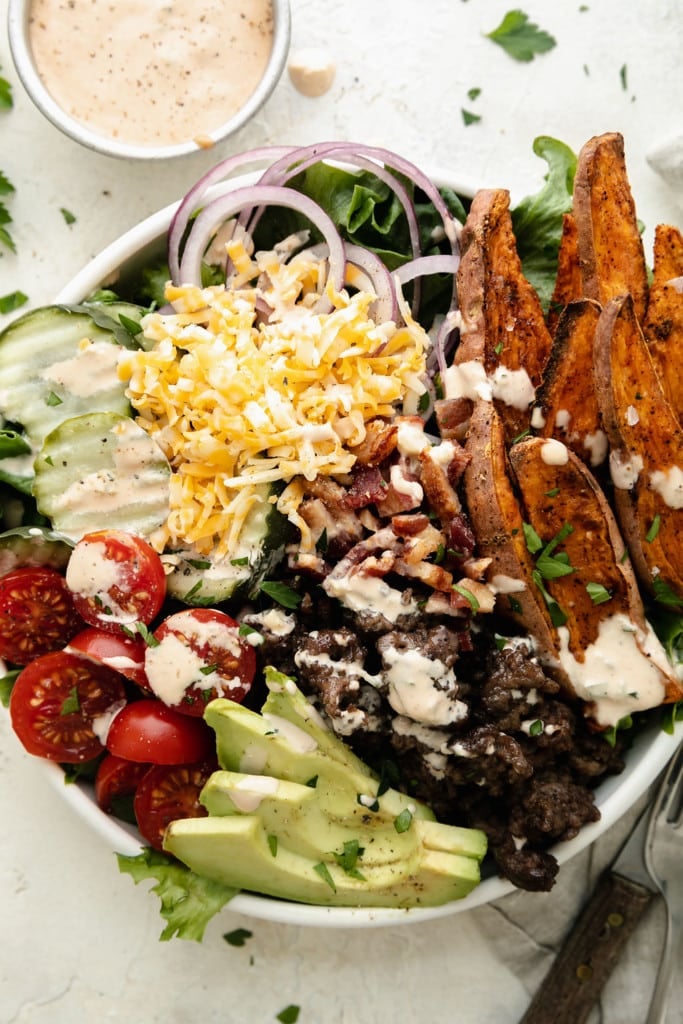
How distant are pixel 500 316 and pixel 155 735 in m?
1.66

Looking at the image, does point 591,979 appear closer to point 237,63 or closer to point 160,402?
point 160,402

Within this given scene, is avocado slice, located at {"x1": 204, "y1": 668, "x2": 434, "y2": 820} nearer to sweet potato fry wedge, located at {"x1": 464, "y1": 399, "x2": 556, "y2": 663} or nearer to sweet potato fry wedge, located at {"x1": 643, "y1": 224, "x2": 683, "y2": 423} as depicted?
sweet potato fry wedge, located at {"x1": 464, "y1": 399, "x2": 556, "y2": 663}

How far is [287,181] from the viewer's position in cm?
328

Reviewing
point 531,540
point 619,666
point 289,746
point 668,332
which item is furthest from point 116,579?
point 668,332

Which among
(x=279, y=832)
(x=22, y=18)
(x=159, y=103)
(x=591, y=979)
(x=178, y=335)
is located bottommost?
(x=591, y=979)

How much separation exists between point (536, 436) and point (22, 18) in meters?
2.33

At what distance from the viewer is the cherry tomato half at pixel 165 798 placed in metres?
3.04

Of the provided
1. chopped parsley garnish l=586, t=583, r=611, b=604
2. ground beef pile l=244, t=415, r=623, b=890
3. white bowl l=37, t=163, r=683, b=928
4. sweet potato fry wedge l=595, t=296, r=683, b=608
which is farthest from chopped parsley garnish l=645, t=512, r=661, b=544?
white bowl l=37, t=163, r=683, b=928

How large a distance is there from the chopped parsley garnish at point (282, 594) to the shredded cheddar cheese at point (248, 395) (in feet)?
0.54

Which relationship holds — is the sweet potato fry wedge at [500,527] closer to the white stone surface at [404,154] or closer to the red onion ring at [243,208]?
the red onion ring at [243,208]

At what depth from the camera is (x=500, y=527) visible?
2.80 m

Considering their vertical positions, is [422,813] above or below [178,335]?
below

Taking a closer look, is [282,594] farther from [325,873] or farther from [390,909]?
[390,909]

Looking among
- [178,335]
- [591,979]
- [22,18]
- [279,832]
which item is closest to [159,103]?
[22,18]
